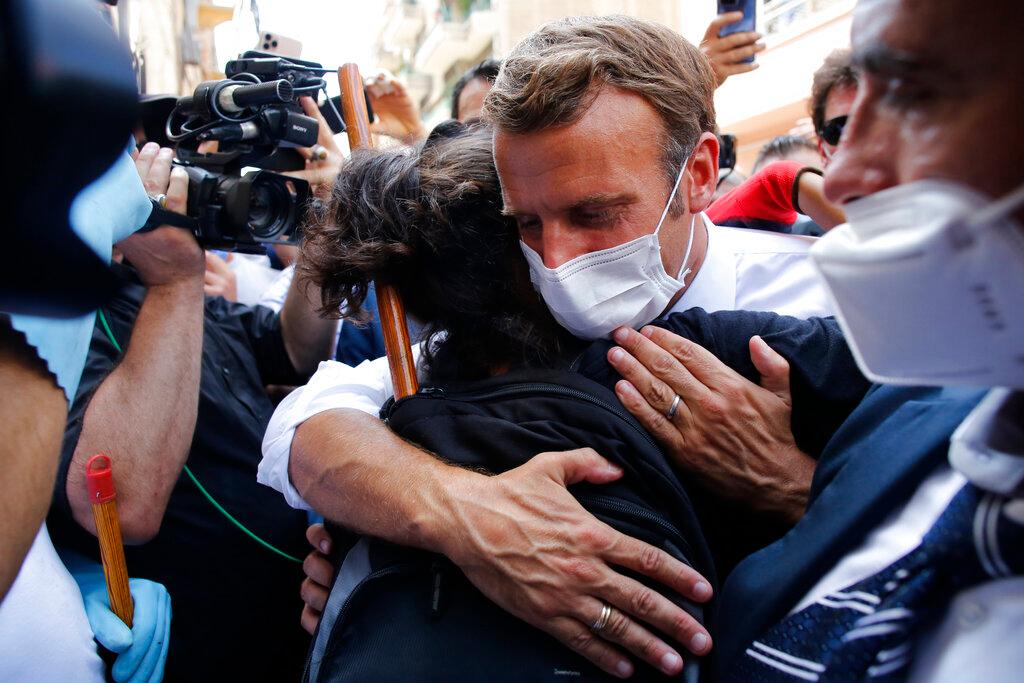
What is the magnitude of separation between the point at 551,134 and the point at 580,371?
55cm

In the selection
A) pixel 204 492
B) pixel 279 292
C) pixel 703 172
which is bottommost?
pixel 204 492

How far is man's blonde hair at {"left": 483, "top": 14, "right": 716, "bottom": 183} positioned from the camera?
1700 millimetres

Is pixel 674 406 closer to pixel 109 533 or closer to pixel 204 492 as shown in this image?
pixel 109 533

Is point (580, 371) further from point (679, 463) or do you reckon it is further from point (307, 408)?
point (307, 408)

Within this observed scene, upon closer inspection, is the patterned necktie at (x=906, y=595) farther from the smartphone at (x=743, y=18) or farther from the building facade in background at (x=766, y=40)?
the building facade in background at (x=766, y=40)

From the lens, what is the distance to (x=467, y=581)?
1.32 m

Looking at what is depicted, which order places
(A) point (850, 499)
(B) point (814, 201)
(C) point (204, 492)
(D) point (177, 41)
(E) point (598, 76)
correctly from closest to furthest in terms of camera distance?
(A) point (850, 499) → (E) point (598, 76) → (C) point (204, 492) → (B) point (814, 201) → (D) point (177, 41)

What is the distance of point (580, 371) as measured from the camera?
1548 millimetres

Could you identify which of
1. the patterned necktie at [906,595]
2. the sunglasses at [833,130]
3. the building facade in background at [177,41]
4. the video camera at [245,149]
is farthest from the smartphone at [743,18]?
the building facade in background at [177,41]

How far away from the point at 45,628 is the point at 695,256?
1.61 metres

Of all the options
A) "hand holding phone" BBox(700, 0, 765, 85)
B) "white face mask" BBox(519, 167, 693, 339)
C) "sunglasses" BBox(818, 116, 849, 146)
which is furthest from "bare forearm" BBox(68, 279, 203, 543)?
"sunglasses" BBox(818, 116, 849, 146)

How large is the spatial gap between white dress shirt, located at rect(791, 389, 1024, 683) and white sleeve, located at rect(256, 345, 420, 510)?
1.16 m

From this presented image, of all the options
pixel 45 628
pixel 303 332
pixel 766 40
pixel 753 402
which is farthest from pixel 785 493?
pixel 766 40

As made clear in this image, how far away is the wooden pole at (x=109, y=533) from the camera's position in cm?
165
